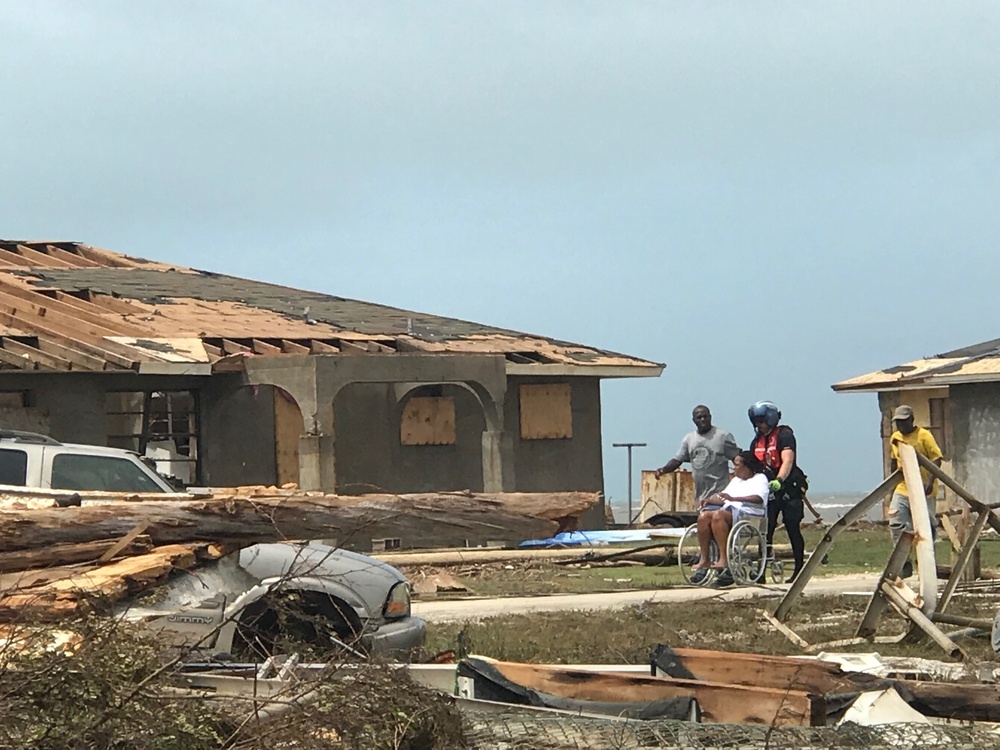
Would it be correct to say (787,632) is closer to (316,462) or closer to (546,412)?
(316,462)

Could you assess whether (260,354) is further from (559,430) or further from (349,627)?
(349,627)

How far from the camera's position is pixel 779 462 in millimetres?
16609

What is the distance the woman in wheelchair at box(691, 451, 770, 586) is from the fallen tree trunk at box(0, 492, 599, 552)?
6.04 meters

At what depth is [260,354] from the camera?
72.6 ft

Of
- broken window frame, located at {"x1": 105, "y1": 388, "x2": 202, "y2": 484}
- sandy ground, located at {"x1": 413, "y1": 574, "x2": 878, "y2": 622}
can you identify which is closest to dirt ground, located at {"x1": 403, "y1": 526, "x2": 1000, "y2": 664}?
sandy ground, located at {"x1": 413, "y1": 574, "x2": 878, "y2": 622}

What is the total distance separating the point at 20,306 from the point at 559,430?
8880mm

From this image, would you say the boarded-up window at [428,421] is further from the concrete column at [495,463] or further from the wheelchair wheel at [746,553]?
the wheelchair wheel at [746,553]

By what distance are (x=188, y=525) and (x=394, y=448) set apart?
49.4ft

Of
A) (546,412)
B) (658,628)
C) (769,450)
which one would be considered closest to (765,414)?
(769,450)

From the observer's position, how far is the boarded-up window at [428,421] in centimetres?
2498

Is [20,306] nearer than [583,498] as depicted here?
No

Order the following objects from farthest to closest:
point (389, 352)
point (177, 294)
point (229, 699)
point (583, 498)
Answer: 1. point (177, 294)
2. point (389, 352)
3. point (583, 498)
4. point (229, 699)

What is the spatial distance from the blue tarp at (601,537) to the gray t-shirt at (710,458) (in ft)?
12.4

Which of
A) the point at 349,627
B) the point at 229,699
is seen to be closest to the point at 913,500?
the point at 349,627
